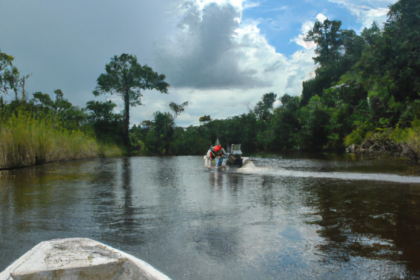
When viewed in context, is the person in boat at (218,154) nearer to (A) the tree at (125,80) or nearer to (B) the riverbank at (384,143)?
(B) the riverbank at (384,143)

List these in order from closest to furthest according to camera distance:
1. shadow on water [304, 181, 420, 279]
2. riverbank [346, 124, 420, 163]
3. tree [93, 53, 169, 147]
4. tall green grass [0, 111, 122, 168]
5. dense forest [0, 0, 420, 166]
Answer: shadow on water [304, 181, 420, 279], tall green grass [0, 111, 122, 168], riverbank [346, 124, 420, 163], dense forest [0, 0, 420, 166], tree [93, 53, 169, 147]

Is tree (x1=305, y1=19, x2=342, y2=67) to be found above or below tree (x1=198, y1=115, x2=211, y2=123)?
above

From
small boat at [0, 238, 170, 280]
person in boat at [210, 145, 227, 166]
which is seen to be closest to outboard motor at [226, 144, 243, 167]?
person in boat at [210, 145, 227, 166]

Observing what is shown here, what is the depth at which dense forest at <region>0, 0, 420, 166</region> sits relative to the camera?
27.5 m

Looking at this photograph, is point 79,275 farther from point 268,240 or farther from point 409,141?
point 409,141

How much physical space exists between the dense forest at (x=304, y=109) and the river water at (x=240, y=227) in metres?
19.1

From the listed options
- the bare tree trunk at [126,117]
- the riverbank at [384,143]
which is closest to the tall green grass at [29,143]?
the riverbank at [384,143]

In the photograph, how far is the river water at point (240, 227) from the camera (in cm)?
356

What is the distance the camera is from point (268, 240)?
14.5 feet

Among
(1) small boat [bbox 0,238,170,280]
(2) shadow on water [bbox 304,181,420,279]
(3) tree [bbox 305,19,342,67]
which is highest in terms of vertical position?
(3) tree [bbox 305,19,342,67]

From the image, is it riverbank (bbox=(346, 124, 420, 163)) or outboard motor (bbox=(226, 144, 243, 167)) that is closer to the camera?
outboard motor (bbox=(226, 144, 243, 167))

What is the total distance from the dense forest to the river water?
19062 millimetres

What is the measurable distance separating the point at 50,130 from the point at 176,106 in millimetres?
31150

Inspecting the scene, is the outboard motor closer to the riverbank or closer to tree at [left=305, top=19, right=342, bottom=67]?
the riverbank
